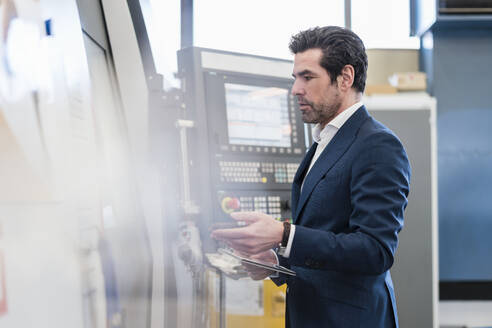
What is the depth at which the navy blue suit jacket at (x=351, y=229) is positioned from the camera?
1.01m

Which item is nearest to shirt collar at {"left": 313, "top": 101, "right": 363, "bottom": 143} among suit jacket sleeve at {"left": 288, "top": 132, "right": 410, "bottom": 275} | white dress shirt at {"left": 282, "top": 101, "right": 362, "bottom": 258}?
white dress shirt at {"left": 282, "top": 101, "right": 362, "bottom": 258}

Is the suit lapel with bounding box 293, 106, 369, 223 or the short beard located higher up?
the short beard

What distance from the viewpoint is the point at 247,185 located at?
1805 mm

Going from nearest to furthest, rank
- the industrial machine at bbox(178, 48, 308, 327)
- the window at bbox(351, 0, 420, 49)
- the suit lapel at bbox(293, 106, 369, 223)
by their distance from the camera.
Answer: the suit lapel at bbox(293, 106, 369, 223) < the industrial machine at bbox(178, 48, 308, 327) < the window at bbox(351, 0, 420, 49)

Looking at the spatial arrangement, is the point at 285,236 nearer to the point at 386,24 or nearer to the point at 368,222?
the point at 368,222

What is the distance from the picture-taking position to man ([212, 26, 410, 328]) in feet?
3.34

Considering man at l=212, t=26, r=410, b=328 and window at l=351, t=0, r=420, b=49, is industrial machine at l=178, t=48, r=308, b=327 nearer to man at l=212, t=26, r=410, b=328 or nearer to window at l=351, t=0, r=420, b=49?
man at l=212, t=26, r=410, b=328

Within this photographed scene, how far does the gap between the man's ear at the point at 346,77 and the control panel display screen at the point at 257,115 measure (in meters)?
0.64

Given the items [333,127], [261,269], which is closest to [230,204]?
[261,269]

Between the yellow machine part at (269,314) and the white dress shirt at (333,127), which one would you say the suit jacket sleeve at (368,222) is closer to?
the white dress shirt at (333,127)

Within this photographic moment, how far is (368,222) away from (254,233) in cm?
24

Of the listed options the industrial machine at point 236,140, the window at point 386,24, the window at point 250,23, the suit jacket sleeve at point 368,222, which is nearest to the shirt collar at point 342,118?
the suit jacket sleeve at point 368,222

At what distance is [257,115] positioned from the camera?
1.86 meters

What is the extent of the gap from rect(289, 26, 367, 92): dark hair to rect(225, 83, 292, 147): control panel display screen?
584mm
